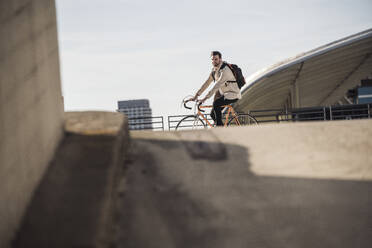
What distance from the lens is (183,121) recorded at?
10.9 metres

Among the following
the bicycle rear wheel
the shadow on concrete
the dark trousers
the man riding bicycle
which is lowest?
the shadow on concrete

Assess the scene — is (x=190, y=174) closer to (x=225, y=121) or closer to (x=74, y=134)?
(x=74, y=134)

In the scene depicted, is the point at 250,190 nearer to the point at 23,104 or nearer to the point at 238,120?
the point at 23,104

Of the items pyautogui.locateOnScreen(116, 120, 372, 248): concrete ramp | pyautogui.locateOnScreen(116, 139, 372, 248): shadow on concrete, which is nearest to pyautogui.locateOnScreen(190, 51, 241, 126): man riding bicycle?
pyautogui.locateOnScreen(116, 120, 372, 248): concrete ramp

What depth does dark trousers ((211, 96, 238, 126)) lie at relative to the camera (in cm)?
912

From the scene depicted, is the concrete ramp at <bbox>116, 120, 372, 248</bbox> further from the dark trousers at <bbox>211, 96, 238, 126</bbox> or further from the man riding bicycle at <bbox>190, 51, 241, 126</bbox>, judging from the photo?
the dark trousers at <bbox>211, 96, 238, 126</bbox>

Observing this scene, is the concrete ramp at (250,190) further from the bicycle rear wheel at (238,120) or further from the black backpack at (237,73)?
the bicycle rear wheel at (238,120)

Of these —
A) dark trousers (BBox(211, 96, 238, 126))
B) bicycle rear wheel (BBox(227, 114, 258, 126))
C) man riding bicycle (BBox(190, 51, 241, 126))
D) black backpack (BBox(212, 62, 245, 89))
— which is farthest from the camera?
bicycle rear wheel (BBox(227, 114, 258, 126))

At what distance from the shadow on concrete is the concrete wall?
0.84 m

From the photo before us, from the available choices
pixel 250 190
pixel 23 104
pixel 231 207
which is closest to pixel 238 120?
pixel 250 190

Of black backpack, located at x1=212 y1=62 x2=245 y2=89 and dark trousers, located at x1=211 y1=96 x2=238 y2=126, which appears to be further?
dark trousers, located at x1=211 y1=96 x2=238 y2=126

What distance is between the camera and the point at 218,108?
9.24m

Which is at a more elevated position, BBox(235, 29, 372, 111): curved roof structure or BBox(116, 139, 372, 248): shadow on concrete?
BBox(235, 29, 372, 111): curved roof structure

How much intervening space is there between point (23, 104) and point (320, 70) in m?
34.7
